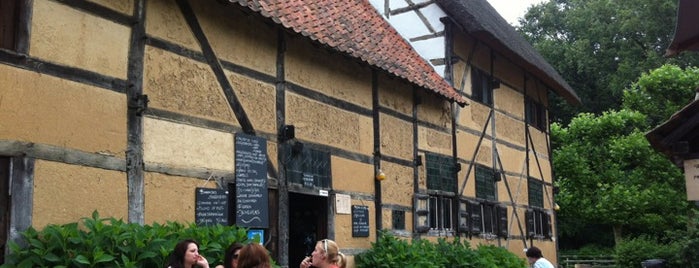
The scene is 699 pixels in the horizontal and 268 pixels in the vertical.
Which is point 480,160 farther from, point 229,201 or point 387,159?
point 229,201

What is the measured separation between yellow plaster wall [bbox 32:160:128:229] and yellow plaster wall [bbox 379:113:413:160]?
512 centimetres

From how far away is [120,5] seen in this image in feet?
22.1

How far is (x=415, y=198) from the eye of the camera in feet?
38.1

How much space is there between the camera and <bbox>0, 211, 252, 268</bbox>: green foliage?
5.36 metres

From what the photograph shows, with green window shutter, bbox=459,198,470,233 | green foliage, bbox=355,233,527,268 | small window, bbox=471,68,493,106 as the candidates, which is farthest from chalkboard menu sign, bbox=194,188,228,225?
small window, bbox=471,68,493,106

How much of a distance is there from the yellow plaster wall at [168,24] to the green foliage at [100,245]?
6.25 feet

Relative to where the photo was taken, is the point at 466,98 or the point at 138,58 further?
the point at 466,98

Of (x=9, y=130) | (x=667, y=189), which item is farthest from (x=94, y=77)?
(x=667, y=189)

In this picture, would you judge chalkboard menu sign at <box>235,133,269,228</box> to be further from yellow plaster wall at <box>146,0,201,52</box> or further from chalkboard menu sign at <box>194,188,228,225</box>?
yellow plaster wall at <box>146,0,201,52</box>

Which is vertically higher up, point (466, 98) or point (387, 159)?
point (466, 98)

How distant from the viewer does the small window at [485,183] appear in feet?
45.9

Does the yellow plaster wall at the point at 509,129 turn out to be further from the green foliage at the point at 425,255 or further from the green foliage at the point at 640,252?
the green foliage at the point at 640,252

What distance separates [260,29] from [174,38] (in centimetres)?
152

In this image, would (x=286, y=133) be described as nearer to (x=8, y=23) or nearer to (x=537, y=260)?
(x=537, y=260)
